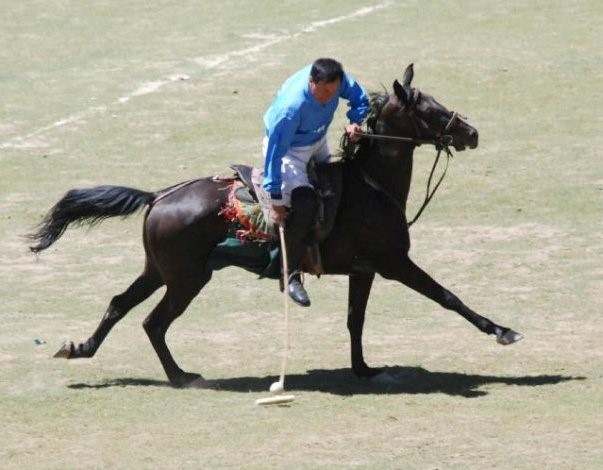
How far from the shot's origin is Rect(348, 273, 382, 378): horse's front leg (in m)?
11.5

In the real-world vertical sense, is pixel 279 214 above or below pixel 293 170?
below

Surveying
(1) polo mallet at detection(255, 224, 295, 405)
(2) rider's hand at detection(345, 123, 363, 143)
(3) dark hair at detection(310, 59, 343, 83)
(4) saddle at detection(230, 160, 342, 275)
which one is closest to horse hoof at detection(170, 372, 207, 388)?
(1) polo mallet at detection(255, 224, 295, 405)

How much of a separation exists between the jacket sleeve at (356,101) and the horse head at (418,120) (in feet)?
0.40

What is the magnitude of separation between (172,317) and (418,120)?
2355 mm

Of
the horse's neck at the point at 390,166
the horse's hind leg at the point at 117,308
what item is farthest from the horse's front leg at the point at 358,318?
the horse's hind leg at the point at 117,308

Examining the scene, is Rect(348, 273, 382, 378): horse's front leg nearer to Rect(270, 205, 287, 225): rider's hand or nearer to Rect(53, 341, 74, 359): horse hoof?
Rect(270, 205, 287, 225): rider's hand

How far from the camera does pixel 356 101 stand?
11203 millimetres

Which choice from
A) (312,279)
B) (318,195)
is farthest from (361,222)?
(312,279)

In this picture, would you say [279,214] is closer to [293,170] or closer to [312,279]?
[293,170]

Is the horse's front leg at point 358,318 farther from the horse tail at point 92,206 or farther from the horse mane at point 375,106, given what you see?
the horse tail at point 92,206

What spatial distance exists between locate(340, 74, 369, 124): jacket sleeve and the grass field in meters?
1.97

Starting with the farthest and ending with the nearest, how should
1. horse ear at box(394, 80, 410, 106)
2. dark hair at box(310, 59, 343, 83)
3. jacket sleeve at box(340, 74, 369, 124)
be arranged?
jacket sleeve at box(340, 74, 369, 124), horse ear at box(394, 80, 410, 106), dark hair at box(310, 59, 343, 83)

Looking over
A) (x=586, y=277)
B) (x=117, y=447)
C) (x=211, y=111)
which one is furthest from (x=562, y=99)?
(x=117, y=447)

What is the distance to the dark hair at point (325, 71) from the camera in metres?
10.5
